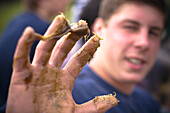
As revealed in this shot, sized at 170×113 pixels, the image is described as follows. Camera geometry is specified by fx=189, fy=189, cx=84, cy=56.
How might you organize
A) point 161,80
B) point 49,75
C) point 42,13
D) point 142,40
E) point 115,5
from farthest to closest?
point 161,80 < point 42,13 < point 115,5 < point 142,40 < point 49,75

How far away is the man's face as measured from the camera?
4.67ft

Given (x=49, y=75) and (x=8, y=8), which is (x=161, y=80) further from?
(x=8, y=8)

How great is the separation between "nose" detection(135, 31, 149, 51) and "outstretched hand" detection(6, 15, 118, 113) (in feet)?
2.14

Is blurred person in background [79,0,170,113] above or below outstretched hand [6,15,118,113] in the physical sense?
below

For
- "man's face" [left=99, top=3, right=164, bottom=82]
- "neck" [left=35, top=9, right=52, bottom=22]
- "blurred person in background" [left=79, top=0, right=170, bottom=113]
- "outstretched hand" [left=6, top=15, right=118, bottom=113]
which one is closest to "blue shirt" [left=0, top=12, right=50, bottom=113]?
"neck" [left=35, top=9, right=52, bottom=22]

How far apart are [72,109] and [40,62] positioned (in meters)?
0.24

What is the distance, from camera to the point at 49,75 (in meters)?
0.78

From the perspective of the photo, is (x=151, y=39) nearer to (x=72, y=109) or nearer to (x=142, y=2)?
(x=142, y=2)

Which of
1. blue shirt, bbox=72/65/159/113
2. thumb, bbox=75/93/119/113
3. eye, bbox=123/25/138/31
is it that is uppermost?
eye, bbox=123/25/138/31

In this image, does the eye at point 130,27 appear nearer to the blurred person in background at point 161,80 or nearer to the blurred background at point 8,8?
the blurred person in background at point 161,80

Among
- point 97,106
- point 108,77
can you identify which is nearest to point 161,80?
point 108,77

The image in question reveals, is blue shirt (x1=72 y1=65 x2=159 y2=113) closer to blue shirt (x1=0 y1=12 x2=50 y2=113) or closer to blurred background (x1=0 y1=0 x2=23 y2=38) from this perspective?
blue shirt (x1=0 y1=12 x2=50 y2=113)

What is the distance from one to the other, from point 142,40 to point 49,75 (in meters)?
0.88

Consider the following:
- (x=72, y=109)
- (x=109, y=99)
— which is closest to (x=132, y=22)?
(x=109, y=99)
